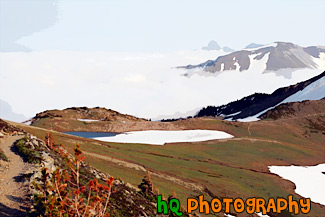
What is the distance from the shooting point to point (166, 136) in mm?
103188

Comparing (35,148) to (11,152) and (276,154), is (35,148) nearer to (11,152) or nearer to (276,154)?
(11,152)

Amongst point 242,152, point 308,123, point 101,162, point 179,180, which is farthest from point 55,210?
point 308,123

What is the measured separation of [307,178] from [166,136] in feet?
141

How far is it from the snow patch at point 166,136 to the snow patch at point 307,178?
88.5 feet

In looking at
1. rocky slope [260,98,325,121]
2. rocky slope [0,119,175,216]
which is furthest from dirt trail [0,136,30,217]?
rocky slope [260,98,325,121]

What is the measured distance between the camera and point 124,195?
1287 inches

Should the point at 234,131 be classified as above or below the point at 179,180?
above

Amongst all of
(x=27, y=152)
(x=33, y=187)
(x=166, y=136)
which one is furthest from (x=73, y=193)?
(x=166, y=136)

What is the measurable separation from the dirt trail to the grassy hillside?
17.4 m

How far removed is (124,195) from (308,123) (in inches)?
Answer: 4083

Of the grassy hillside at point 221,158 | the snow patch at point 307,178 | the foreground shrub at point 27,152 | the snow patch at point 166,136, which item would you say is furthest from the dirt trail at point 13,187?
the snow patch at point 166,136

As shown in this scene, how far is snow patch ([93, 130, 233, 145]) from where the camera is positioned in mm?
94875

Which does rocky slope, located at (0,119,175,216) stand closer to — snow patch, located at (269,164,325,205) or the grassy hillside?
the grassy hillside

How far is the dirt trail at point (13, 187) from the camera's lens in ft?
70.3
